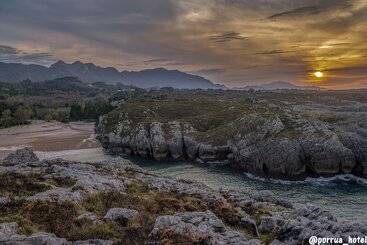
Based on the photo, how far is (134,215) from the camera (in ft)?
102

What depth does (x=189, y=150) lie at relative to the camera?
104 m

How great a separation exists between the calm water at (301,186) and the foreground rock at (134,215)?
22460 millimetres

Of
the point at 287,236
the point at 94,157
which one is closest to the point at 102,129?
the point at 94,157

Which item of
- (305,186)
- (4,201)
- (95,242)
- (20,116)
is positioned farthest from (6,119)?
(95,242)

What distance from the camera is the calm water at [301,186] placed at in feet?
196

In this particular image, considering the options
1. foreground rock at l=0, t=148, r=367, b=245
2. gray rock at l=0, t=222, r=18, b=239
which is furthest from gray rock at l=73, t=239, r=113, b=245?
gray rock at l=0, t=222, r=18, b=239

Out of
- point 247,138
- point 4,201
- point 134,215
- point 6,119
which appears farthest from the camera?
point 6,119

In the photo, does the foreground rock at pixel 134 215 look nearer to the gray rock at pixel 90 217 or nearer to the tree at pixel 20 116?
the gray rock at pixel 90 217

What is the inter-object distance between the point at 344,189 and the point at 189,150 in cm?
4398

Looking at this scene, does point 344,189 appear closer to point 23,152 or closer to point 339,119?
point 339,119

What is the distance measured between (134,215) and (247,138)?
6617 cm

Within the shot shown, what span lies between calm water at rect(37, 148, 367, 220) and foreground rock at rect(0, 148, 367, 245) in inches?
884

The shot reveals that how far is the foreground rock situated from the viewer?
1058 inches

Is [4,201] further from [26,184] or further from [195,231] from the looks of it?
[195,231]
